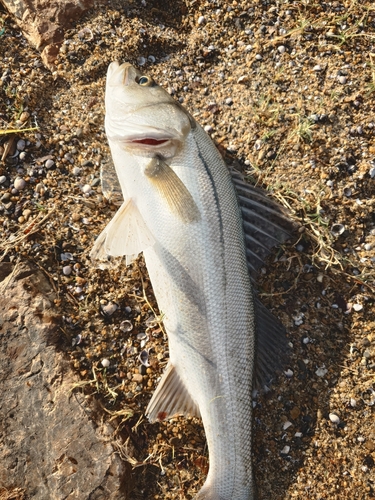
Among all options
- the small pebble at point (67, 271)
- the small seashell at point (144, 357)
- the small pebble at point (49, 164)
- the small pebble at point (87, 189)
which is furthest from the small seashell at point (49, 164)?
the small seashell at point (144, 357)

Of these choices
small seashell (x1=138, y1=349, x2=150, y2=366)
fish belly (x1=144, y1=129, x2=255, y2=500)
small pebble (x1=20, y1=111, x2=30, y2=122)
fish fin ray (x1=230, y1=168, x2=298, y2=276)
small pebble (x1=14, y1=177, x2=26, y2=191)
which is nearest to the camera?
fish belly (x1=144, y1=129, x2=255, y2=500)

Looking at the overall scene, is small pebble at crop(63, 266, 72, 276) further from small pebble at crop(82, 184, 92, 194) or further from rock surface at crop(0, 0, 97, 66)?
rock surface at crop(0, 0, 97, 66)

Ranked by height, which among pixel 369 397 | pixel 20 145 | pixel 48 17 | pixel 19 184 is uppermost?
pixel 48 17

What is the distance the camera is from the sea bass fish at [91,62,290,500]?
2.71 metres

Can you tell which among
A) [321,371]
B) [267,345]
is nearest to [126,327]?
[267,345]

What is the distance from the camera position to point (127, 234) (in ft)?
9.20

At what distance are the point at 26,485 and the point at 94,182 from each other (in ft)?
6.89

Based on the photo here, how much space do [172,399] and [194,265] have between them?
0.87 metres

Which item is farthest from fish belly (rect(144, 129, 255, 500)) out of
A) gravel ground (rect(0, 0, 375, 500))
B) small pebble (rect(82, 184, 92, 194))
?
small pebble (rect(82, 184, 92, 194))

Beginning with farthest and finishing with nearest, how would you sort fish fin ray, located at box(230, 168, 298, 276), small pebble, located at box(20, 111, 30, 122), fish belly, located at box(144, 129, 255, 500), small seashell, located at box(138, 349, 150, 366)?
1. small pebble, located at box(20, 111, 30, 122)
2. small seashell, located at box(138, 349, 150, 366)
3. fish fin ray, located at box(230, 168, 298, 276)
4. fish belly, located at box(144, 129, 255, 500)

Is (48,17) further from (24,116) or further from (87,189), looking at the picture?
(87,189)

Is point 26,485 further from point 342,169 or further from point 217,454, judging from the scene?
point 342,169

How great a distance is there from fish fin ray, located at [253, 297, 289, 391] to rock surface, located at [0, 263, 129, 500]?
1085 millimetres

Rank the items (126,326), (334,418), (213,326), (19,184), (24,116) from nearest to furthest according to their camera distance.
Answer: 1. (213,326)
2. (334,418)
3. (126,326)
4. (19,184)
5. (24,116)
